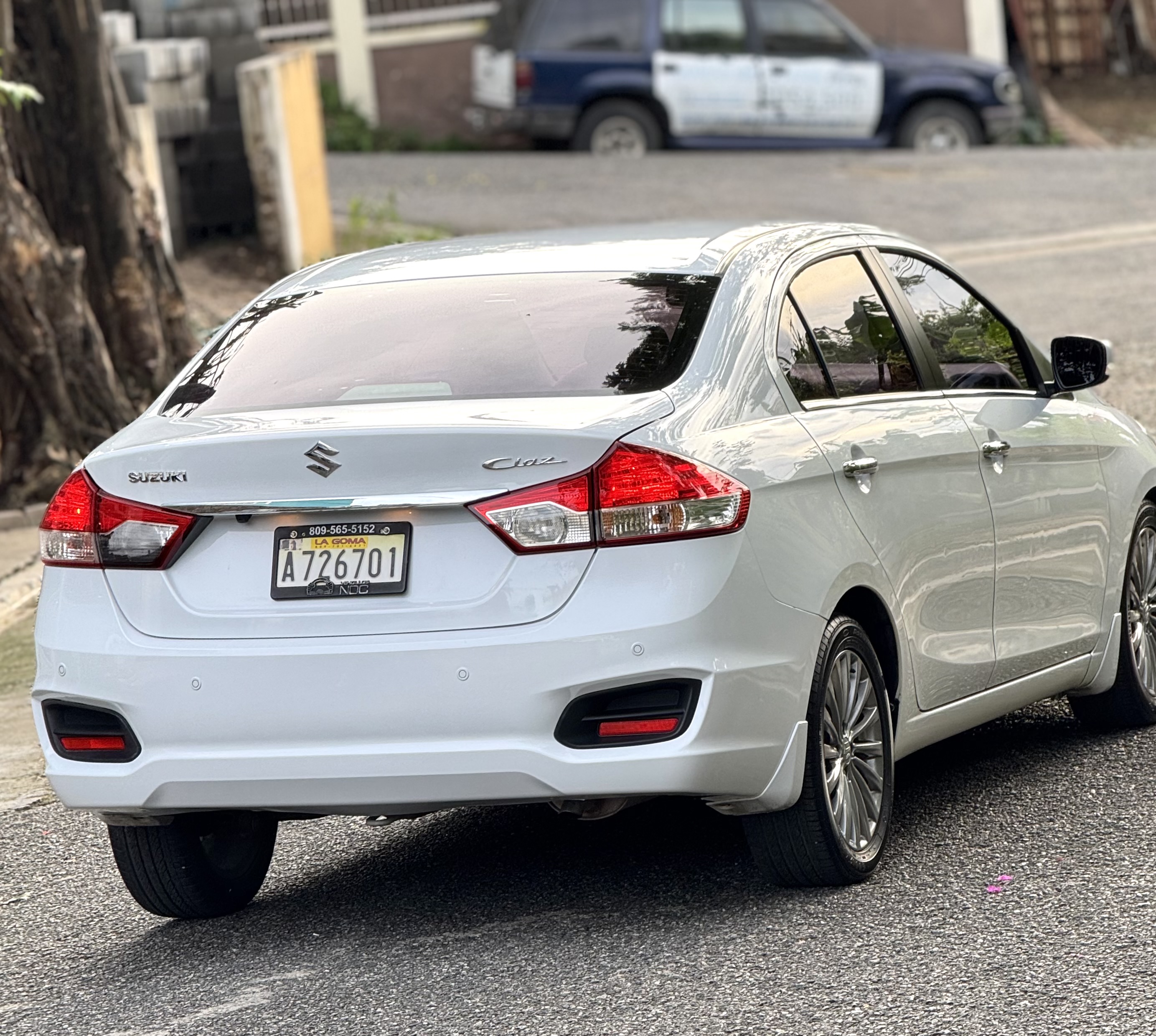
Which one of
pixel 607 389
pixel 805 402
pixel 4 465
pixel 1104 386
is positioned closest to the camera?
pixel 607 389

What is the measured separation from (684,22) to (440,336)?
20.6 meters

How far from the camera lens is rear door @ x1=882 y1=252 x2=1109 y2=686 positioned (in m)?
6.01

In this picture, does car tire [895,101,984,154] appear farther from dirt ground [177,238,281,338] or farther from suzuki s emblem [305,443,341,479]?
suzuki s emblem [305,443,341,479]

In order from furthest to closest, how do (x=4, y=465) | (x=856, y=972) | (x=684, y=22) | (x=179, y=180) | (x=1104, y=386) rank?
(x=684, y=22), (x=179, y=180), (x=1104, y=386), (x=4, y=465), (x=856, y=972)

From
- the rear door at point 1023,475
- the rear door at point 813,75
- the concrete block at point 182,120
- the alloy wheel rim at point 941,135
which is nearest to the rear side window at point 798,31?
the rear door at point 813,75

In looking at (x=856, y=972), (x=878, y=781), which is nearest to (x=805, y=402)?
(x=878, y=781)

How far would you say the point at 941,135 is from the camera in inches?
1016

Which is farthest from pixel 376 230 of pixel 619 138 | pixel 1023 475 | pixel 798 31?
pixel 1023 475

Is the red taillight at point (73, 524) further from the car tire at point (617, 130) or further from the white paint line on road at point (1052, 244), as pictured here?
the car tire at point (617, 130)

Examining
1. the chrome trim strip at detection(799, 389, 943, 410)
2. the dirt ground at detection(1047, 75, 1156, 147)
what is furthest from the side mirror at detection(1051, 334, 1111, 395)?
the dirt ground at detection(1047, 75, 1156, 147)

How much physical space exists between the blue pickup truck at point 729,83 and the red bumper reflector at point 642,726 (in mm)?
21020

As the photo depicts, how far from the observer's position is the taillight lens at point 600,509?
467 centimetres

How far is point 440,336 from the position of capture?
5340 millimetres

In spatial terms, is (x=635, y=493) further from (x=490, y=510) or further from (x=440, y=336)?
(x=440, y=336)
